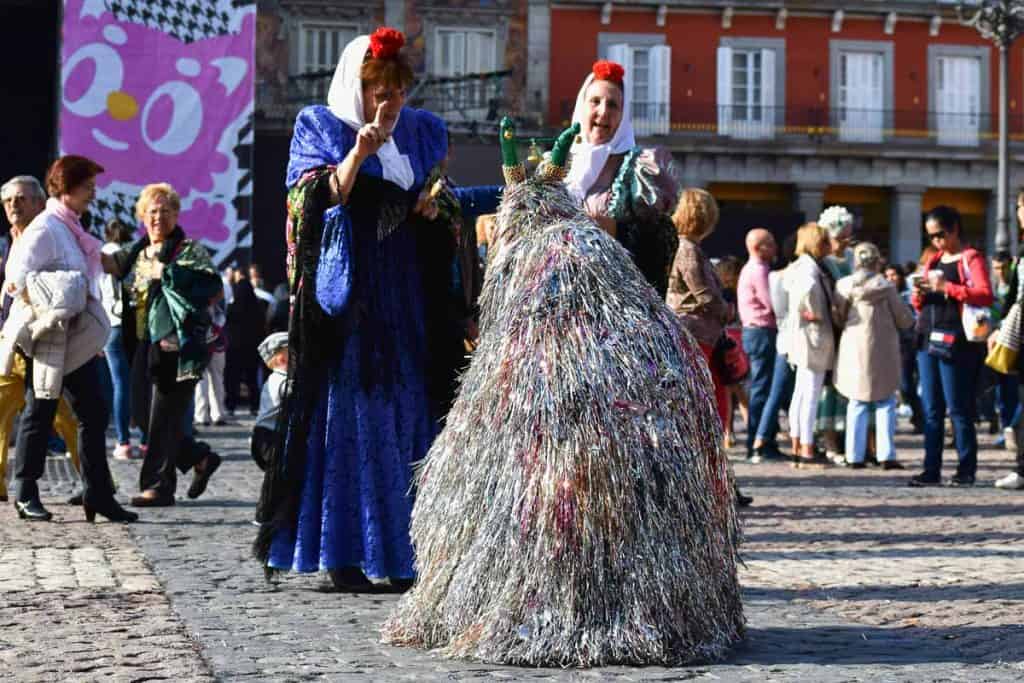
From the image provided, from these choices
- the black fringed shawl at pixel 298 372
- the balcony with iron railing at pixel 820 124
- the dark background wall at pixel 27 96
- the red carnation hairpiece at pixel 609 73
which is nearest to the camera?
the black fringed shawl at pixel 298 372

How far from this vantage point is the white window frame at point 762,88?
41.8 meters

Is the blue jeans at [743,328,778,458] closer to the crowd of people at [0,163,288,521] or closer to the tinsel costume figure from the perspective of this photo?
the crowd of people at [0,163,288,521]

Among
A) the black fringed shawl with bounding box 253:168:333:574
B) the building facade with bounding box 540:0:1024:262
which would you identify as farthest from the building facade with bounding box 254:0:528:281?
the black fringed shawl with bounding box 253:168:333:574

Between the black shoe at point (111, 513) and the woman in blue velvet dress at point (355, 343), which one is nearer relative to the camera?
the woman in blue velvet dress at point (355, 343)

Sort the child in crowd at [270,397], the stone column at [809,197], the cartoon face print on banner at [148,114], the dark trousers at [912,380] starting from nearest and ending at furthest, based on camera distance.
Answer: the child in crowd at [270,397] < the dark trousers at [912,380] < the cartoon face print on banner at [148,114] < the stone column at [809,197]

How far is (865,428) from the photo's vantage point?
13.1 m

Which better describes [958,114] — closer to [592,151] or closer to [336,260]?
[592,151]

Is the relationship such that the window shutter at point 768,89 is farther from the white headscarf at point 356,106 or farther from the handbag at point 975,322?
the white headscarf at point 356,106

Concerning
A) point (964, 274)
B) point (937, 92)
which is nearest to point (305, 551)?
point (964, 274)

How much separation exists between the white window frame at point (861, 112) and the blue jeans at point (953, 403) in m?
31.2

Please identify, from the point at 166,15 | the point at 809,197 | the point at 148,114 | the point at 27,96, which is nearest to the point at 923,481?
the point at 148,114

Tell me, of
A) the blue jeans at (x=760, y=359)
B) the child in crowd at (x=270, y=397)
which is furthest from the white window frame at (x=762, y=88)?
the child in crowd at (x=270, y=397)

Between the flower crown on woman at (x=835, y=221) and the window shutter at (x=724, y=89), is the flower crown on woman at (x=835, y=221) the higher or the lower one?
the lower one

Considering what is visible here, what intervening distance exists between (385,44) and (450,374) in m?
1.17
